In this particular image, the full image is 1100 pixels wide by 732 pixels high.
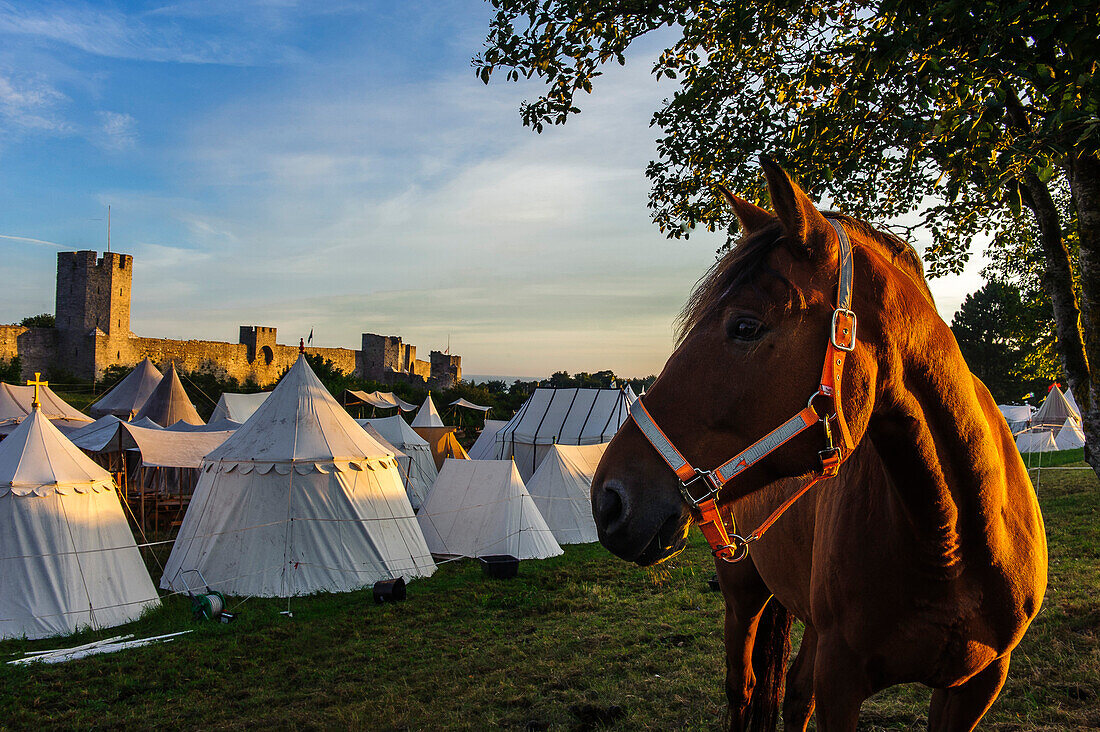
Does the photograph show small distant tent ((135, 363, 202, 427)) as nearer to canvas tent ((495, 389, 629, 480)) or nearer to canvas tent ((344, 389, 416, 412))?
canvas tent ((344, 389, 416, 412))

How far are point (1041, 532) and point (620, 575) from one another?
8.22m

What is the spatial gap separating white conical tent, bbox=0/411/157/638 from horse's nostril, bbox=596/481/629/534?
8852 millimetres

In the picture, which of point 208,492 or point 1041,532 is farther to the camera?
point 208,492

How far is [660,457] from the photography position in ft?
4.13

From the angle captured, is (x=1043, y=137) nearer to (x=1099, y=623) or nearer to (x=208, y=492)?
(x=1099, y=623)

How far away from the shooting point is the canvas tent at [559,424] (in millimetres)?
18562

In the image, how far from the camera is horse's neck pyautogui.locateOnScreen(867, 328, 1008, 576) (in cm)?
147

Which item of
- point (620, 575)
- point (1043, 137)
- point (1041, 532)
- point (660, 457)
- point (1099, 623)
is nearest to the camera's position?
point (660, 457)

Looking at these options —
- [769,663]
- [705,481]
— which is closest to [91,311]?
[769,663]

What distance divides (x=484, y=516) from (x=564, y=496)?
2323 millimetres

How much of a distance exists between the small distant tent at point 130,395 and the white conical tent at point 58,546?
13427 millimetres

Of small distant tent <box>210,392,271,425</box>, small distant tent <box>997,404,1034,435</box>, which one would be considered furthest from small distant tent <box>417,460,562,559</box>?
small distant tent <box>997,404,1034,435</box>

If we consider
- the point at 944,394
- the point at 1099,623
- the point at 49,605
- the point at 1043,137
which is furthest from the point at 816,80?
the point at 49,605

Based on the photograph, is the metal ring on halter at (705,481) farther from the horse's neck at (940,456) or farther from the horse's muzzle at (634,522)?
the horse's neck at (940,456)
